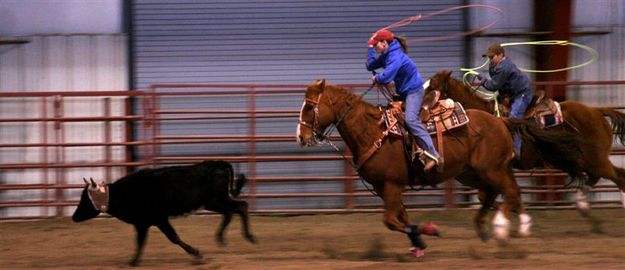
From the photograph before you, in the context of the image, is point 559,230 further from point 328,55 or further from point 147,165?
point 147,165

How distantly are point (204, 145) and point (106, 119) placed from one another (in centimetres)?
138

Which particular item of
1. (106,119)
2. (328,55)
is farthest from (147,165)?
(328,55)

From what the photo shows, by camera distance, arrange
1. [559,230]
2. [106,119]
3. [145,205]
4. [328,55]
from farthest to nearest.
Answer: [328,55] < [106,119] < [559,230] < [145,205]

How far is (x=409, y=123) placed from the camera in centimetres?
776

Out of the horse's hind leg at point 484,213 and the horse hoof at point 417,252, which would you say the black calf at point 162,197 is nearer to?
the horse hoof at point 417,252

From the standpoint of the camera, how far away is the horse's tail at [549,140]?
8586mm

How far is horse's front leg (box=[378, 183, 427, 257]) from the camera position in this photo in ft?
25.0

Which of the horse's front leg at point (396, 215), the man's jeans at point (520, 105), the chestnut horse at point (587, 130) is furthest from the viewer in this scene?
the man's jeans at point (520, 105)

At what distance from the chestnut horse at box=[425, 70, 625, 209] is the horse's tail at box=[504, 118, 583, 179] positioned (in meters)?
0.44

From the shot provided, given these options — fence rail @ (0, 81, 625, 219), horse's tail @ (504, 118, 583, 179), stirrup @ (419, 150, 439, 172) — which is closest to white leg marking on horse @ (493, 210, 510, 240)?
stirrup @ (419, 150, 439, 172)

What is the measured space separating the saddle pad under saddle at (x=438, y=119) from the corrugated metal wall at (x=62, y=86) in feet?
16.1

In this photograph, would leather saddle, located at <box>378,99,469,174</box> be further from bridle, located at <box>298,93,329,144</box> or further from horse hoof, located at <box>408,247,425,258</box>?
horse hoof, located at <box>408,247,425,258</box>

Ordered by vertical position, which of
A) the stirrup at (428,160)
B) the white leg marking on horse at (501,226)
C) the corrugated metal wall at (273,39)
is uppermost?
the corrugated metal wall at (273,39)

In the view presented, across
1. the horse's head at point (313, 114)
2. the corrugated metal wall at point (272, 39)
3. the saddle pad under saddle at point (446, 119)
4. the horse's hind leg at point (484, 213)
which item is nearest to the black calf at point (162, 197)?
the horse's head at point (313, 114)
